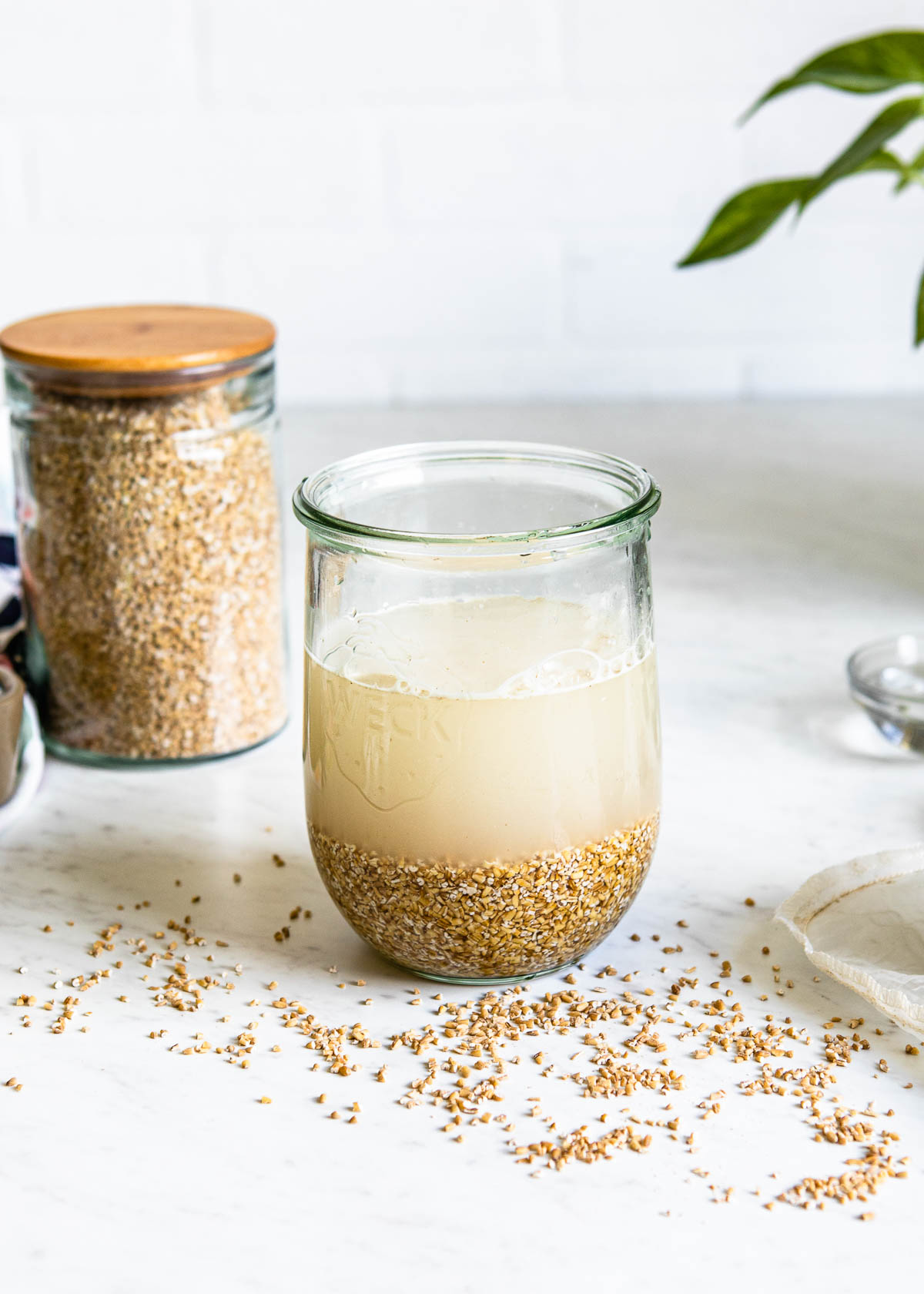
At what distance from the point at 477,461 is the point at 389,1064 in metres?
0.27

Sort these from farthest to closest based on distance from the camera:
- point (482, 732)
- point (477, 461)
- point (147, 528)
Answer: point (147, 528) → point (477, 461) → point (482, 732)

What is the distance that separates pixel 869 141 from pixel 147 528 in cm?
44

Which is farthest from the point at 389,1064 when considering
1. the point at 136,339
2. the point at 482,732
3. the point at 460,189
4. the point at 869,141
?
the point at 460,189

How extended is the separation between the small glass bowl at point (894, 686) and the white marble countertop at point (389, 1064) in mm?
17

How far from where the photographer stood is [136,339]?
30.7 inches

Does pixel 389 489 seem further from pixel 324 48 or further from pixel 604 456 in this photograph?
pixel 324 48

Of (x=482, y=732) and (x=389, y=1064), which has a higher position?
(x=482, y=732)

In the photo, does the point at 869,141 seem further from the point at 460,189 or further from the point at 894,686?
the point at 460,189

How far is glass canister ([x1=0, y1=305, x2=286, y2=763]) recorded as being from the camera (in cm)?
76

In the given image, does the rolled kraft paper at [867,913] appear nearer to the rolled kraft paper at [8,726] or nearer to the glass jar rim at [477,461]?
the glass jar rim at [477,461]

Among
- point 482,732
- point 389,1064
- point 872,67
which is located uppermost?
point 872,67

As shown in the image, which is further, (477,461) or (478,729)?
(477,461)

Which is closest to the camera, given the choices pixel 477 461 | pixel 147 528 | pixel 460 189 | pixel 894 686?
pixel 477 461

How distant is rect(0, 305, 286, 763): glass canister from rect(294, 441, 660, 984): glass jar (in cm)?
18
